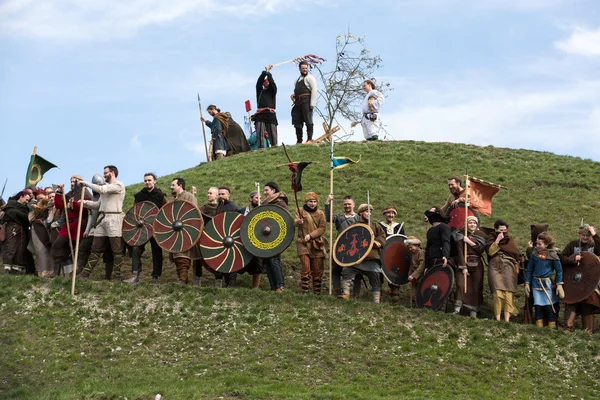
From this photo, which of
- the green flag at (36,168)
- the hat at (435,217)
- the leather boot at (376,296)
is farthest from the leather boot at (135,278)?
the hat at (435,217)

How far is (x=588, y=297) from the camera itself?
17250mm

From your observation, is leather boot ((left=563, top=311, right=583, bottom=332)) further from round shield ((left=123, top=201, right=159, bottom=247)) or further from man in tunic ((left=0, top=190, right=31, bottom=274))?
man in tunic ((left=0, top=190, right=31, bottom=274))

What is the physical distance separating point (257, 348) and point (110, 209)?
14.7 ft

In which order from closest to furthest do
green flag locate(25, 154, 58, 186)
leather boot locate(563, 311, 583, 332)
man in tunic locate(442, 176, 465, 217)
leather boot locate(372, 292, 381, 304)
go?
leather boot locate(563, 311, 583, 332), leather boot locate(372, 292, 381, 304), man in tunic locate(442, 176, 465, 217), green flag locate(25, 154, 58, 186)

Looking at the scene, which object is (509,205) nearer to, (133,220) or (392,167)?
(392,167)

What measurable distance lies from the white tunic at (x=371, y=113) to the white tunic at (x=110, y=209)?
12.6 meters

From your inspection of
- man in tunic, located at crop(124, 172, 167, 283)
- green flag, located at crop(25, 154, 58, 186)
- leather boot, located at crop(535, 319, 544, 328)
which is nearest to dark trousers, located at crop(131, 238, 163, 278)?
man in tunic, located at crop(124, 172, 167, 283)

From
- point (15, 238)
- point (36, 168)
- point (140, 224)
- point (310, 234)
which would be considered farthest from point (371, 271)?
point (15, 238)

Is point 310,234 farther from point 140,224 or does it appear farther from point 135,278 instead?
point 135,278

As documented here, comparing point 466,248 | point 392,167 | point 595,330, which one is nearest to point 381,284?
point 466,248

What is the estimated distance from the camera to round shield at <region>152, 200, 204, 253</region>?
1861 cm

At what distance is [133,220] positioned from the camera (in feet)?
63.0

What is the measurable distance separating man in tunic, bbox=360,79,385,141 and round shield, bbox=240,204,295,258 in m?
11.8

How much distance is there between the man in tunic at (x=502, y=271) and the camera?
701 inches
